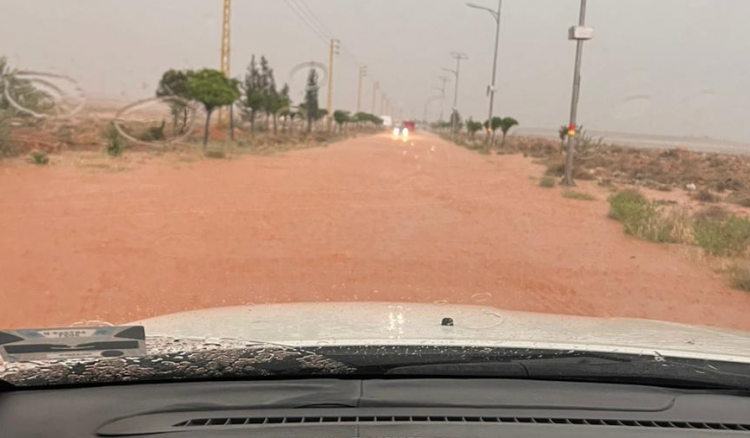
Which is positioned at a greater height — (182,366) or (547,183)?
(182,366)

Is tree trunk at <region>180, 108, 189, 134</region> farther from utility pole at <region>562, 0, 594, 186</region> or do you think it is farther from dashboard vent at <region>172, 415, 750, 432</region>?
dashboard vent at <region>172, 415, 750, 432</region>

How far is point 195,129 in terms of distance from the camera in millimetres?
45000

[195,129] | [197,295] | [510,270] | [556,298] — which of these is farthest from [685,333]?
[195,129]

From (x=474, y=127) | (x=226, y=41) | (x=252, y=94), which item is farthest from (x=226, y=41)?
(x=474, y=127)

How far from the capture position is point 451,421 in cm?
274

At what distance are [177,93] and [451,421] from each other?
42342 mm

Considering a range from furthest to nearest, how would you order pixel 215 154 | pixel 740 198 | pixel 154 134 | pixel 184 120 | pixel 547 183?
1. pixel 184 120
2. pixel 154 134
3. pixel 215 154
4. pixel 547 183
5. pixel 740 198

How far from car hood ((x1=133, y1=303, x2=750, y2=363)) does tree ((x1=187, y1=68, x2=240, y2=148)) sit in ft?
121

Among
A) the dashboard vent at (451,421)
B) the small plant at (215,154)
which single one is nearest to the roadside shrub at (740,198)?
the small plant at (215,154)

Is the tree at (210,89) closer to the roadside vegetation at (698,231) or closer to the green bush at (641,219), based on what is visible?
the green bush at (641,219)

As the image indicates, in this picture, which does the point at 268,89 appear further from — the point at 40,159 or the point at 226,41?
the point at 40,159

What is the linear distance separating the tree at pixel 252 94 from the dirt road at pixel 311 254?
36.4 m

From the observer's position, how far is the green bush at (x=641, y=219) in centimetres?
1565

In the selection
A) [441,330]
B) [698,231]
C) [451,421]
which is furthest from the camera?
[698,231]
